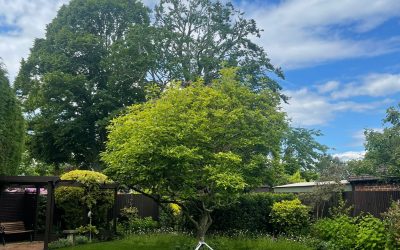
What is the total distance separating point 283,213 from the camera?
1409 cm

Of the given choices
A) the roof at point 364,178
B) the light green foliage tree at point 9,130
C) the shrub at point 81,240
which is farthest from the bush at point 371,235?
the light green foliage tree at point 9,130

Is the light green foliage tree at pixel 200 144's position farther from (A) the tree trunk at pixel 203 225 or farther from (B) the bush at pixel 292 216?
(B) the bush at pixel 292 216

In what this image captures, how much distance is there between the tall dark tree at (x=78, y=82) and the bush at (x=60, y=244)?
9.34 metres

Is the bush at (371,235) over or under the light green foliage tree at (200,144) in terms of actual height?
under

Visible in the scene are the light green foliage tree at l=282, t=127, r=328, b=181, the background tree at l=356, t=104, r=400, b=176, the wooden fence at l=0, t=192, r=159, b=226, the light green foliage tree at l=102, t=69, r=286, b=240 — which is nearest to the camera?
the light green foliage tree at l=102, t=69, r=286, b=240

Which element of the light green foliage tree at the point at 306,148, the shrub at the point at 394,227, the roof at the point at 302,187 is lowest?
the shrub at the point at 394,227

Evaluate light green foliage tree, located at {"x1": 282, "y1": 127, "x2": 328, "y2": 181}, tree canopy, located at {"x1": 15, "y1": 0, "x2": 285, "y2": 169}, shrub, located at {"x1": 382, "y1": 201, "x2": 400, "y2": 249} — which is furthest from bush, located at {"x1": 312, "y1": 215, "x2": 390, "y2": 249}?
light green foliage tree, located at {"x1": 282, "y1": 127, "x2": 328, "y2": 181}

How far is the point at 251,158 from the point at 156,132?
3.28 m

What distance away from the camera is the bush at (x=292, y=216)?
45.9 ft

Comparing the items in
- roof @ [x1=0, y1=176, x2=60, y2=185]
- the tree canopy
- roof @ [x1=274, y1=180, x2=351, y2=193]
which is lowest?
roof @ [x1=274, y1=180, x2=351, y2=193]

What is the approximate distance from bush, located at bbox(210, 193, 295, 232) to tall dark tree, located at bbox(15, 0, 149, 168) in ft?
33.2

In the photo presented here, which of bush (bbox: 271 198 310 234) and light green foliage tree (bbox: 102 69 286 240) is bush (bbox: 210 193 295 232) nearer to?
bush (bbox: 271 198 310 234)

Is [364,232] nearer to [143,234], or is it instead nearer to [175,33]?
[143,234]

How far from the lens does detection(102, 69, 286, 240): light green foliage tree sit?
1003cm
